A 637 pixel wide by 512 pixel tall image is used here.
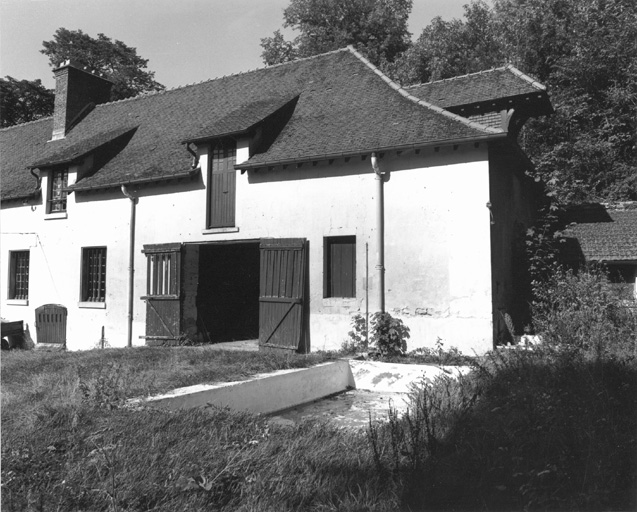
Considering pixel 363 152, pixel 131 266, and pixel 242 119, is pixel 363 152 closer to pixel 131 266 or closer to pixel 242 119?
pixel 242 119

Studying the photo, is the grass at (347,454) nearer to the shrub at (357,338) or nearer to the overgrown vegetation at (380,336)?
the overgrown vegetation at (380,336)

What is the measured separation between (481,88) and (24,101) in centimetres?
2621

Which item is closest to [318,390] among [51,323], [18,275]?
[51,323]

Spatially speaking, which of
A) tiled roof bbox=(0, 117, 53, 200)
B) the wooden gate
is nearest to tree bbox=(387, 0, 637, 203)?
tiled roof bbox=(0, 117, 53, 200)

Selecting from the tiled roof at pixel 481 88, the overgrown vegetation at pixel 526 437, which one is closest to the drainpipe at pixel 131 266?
the tiled roof at pixel 481 88

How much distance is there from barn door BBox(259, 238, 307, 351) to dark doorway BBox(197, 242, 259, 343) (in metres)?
1.77

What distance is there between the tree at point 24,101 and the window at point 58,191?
1495 cm

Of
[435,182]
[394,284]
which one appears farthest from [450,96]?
[394,284]

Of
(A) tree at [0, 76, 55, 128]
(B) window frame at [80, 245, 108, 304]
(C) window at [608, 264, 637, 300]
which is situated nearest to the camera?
(C) window at [608, 264, 637, 300]

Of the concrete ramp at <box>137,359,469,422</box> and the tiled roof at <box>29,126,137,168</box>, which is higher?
the tiled roof at <box>29,126,137,168</box>

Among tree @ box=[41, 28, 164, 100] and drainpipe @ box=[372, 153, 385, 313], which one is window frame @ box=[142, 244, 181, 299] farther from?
tree @ box=[41, 28, 164, 100]

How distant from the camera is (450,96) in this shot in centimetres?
1188

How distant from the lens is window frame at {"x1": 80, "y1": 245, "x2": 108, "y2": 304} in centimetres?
1423

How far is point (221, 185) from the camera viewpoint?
40.2 feet
